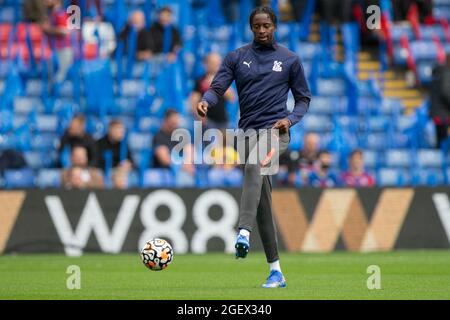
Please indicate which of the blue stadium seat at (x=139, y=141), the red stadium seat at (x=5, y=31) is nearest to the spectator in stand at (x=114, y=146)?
the blue stadium seat at (x=139, y=141)

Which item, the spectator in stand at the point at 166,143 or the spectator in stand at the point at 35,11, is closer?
the spectator in stand at the point at 166,143

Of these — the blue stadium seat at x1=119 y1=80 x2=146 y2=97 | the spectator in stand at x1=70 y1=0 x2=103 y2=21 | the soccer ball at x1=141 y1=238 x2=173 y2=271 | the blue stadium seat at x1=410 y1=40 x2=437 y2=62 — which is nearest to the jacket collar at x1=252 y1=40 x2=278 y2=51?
the soccer ball at x1=141 y1=238 x2=173 y2=271

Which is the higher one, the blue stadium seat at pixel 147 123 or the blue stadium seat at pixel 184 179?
the blue stadium seat at pixel 147 123

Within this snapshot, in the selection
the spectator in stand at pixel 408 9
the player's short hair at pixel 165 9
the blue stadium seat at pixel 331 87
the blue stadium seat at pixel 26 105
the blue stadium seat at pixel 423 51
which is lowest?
the blue stadium seat at pixel 26 105

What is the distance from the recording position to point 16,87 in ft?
63.9

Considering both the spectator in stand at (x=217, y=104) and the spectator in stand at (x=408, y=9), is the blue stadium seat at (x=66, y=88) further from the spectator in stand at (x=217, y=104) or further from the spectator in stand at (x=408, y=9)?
the spectator in stand at (x=408, y=9)

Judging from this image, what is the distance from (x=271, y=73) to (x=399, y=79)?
11643mm

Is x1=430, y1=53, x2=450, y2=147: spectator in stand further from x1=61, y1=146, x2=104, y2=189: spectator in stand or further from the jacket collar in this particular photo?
the jacket collar

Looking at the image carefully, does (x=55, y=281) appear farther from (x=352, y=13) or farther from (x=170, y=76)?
(x=352, y=13)

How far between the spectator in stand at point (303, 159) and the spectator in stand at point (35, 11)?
5511mm

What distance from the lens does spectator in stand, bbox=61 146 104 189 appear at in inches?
685

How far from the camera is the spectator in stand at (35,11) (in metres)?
20.4

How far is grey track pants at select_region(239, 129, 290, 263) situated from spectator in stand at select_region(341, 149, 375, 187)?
7.36 meters
